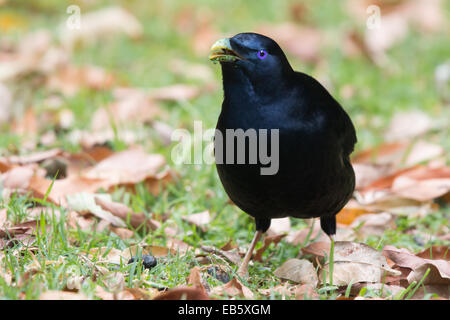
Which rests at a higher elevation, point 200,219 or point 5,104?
point 5,104

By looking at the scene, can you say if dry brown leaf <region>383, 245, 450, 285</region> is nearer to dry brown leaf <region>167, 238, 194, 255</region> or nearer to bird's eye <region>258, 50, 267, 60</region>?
dry brown leaf <region>167, 238, 194, 255</region>

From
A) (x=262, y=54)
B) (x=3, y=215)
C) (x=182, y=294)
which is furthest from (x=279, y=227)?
(x=3, y=215)

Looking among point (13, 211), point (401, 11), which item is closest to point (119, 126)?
point (13, 211)

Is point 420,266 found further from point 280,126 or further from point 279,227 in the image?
point 279,227

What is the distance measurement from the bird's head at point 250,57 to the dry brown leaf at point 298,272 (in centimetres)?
89

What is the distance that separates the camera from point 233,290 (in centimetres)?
312

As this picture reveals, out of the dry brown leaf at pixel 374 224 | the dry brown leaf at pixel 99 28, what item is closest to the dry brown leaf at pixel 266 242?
the dry brown leaf at pixel 374 224

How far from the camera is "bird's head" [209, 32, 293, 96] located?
321 centimetres

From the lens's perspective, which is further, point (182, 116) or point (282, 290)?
point (182, 116)

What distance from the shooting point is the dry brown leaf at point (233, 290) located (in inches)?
121

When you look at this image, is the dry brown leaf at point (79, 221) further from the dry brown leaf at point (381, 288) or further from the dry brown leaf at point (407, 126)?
the dry brown leaf at point (407, 126)

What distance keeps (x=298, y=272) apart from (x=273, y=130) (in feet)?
2.37
